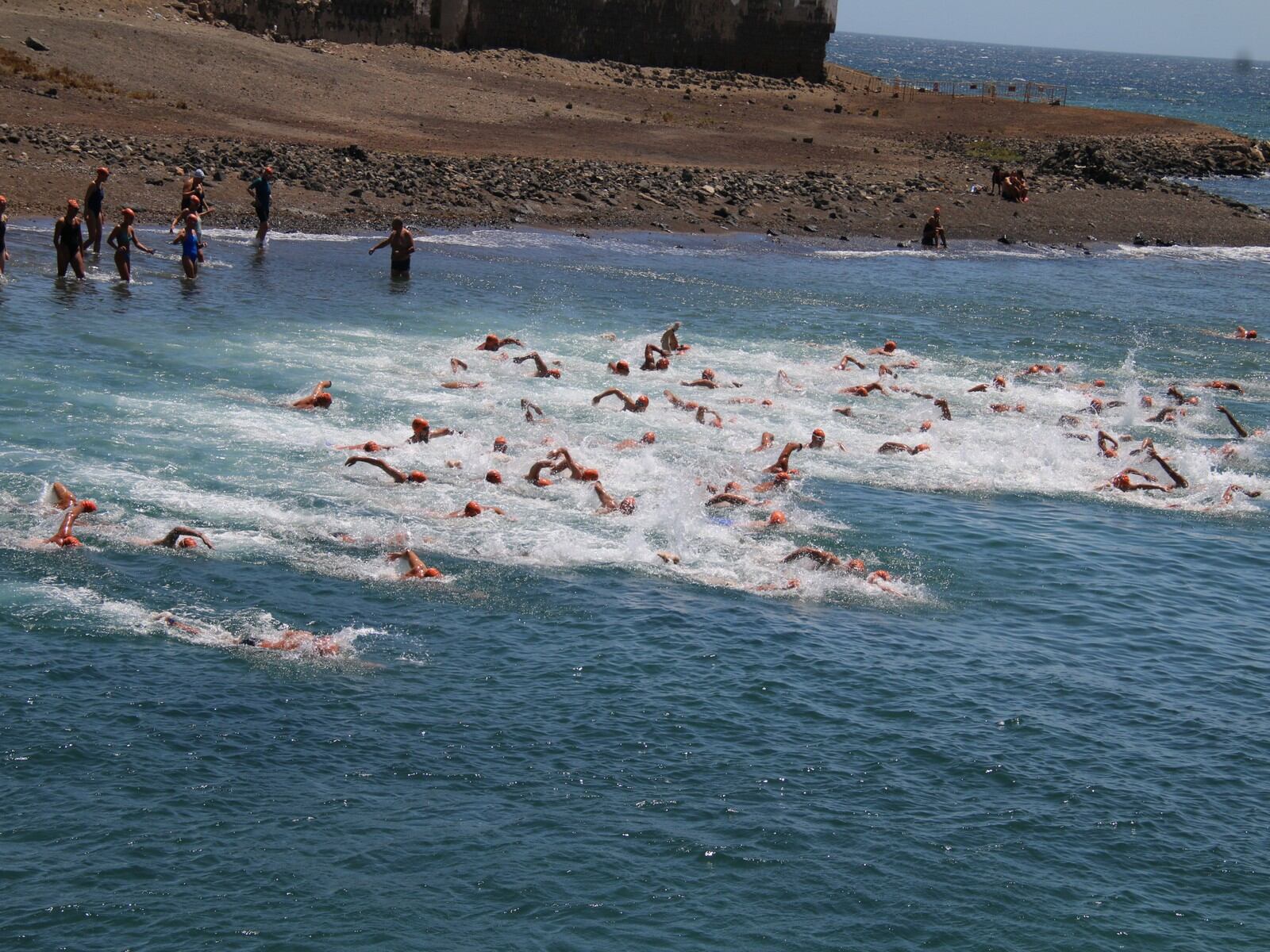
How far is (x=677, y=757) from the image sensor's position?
12969 mm

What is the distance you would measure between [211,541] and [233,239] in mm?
19707

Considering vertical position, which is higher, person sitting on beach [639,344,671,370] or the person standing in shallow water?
the person standing in shallow water

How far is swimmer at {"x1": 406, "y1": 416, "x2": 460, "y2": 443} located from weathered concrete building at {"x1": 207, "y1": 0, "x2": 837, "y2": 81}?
39287 mm

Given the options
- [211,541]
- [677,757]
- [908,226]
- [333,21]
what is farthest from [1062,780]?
[333,21]

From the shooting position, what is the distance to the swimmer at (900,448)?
2333cm

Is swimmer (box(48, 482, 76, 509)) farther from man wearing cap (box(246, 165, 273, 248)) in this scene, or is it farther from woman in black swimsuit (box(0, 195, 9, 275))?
man wearing cap (box(246, 165, 273, 248))

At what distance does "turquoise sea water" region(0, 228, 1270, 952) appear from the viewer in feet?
35.7

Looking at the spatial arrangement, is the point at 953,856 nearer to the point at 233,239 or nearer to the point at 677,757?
the point at 677,757

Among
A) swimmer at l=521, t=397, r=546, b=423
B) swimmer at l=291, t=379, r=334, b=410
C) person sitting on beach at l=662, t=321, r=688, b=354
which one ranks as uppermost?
person sitting on beach at l=662, t=321, r=688, b=354

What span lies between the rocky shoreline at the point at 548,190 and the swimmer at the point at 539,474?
19.4 meters

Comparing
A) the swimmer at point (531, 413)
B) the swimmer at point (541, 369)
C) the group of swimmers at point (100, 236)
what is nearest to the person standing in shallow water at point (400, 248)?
the group of swimmers at point (100, 236)

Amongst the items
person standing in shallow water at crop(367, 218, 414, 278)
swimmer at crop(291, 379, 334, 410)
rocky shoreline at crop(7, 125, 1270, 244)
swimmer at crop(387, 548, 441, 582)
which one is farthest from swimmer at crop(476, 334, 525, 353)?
rocky shoreline at crop(7, 125, 1270, 244)

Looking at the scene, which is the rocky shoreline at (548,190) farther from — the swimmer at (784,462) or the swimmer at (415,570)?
the swimmer at (415,570)

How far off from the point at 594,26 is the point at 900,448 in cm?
4926
